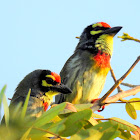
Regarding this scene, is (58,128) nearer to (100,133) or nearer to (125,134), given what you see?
(100,133)

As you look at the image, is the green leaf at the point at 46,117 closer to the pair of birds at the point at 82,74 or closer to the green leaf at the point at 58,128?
the green leaf at the point at 58,128

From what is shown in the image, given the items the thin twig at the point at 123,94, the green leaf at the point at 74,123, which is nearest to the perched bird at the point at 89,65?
the thin twig at the point at 123,94

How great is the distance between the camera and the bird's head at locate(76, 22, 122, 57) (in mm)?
4951

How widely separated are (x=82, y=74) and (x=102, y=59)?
16.5 inches

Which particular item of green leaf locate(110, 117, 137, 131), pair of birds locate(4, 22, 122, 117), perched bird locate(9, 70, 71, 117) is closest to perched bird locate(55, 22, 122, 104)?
pair of birds locate(4, 22, 122, 117)

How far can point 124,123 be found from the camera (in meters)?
2.36

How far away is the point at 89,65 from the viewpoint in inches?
186

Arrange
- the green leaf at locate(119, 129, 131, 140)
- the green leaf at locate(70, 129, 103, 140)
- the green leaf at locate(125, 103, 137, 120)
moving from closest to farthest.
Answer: the green leaf at locate(70, 129, 103, 140) < the green leaf at locate(119, 129, 131, 140) < the green leaf at locate(125, 103, 137, 120)

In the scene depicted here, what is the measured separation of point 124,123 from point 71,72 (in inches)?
101

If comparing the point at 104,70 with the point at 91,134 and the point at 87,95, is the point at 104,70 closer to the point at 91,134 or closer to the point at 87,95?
the point at 87,95

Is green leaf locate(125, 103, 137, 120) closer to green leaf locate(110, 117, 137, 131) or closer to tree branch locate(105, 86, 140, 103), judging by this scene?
tree branch locate(105, 86, 140, 103)

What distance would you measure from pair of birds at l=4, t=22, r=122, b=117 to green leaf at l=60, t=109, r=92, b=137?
Result: 198 cm

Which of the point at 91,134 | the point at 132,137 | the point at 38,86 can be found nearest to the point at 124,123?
the point at 132,137

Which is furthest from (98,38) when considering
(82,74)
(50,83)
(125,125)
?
(125,125)
